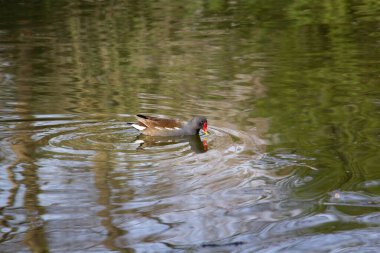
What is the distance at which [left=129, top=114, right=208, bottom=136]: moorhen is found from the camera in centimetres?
1064

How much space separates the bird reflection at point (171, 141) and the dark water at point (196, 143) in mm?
41

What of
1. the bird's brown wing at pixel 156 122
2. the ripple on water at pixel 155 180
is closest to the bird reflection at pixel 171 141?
the ripple on water at pixel 155 180

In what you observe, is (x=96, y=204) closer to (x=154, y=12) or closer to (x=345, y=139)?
(x=345, y=139)

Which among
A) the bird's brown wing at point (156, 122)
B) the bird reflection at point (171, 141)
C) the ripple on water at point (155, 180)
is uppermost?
the bird's brown wing at point (156, 122)

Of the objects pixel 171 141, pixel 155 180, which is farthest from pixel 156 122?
pixel 155 180


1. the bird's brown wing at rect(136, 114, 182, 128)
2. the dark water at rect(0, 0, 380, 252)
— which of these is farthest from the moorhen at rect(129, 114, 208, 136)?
the dark water at rect(0, 0, 380, 252)

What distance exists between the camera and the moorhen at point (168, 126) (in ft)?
34.9

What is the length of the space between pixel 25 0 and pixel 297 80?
589 inches

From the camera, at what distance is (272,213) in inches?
308

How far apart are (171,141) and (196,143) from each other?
0.39 meters

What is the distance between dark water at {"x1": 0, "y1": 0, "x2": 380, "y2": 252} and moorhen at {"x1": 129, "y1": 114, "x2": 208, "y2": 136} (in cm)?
13

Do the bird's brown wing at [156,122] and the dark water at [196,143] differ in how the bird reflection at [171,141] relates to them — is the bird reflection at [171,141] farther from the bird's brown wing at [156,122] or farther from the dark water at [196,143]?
the bird's brown wing at [156,122]

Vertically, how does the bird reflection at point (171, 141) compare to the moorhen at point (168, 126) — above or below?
below

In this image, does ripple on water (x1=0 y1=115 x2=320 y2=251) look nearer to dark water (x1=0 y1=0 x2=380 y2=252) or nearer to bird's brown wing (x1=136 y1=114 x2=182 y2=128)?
dark water (x1=0 y1=0 x2=380 y2=252)
